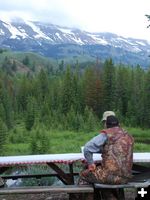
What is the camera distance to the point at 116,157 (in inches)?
268

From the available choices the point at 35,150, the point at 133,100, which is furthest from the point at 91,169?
the point at 133,100

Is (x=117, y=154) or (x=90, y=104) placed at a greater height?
(x=117, y=154)

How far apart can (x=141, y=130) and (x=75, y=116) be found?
11.7 m

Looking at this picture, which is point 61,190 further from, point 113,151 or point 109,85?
point 109,85

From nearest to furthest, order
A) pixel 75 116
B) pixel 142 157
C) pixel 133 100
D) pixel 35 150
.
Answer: pixel 142 157
pixel 35 150
pixel 75 116
pixel 133 100

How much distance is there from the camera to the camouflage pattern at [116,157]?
678 cm

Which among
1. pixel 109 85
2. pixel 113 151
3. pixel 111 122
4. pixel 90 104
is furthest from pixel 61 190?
pixel 90 104

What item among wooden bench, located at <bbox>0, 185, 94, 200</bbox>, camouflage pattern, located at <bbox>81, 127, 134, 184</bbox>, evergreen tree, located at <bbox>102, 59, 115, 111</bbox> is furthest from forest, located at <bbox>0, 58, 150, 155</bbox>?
camouflage pattern, located at <bbox>81, 127, 134, 184</bbox>

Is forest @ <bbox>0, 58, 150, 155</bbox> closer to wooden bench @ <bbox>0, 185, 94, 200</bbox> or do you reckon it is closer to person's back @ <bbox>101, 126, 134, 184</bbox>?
wooden bench @ <bbox>0, 185, 94, 200</bbox>

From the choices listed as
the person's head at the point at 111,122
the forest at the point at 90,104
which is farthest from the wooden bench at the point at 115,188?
the forest at the point at 90,104

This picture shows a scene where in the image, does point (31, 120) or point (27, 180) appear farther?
point (31, 120)

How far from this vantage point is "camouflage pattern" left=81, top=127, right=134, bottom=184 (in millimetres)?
6777

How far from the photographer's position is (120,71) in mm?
84125

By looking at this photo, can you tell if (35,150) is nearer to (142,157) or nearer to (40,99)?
(142,157)
